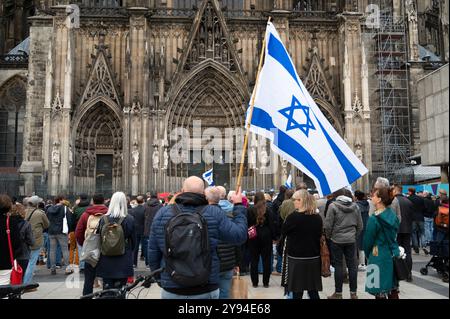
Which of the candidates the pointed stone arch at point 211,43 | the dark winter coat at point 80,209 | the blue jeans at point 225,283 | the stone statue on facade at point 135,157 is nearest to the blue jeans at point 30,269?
the dark winter coat at point 80,209

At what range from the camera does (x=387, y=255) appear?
241 inches

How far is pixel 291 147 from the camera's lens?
7.00 meters

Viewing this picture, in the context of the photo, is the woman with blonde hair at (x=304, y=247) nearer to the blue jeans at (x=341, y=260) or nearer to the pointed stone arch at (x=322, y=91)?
the blue jeans at (x=341, y=260)

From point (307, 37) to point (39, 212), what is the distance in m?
22.3

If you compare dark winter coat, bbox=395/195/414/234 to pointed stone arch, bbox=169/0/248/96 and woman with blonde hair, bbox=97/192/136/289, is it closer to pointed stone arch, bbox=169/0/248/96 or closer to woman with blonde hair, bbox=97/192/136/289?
woman with blonde hair, bbox=97/192/136/289

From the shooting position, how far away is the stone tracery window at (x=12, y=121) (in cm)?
3278

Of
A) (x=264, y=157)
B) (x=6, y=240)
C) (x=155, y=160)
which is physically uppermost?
(x=264, y=157)

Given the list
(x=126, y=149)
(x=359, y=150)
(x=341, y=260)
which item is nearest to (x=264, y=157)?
(x=359, y=150)

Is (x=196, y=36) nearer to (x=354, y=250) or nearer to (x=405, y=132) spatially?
(x=405, y=132)

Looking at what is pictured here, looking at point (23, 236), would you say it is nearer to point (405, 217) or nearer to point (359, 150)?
point (405, 217)

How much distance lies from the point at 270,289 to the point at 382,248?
3.38 metres

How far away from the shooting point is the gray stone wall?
5188mm

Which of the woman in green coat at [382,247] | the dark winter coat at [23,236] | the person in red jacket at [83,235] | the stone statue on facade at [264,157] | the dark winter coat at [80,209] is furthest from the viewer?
the stone statue on facade at [264,157]
